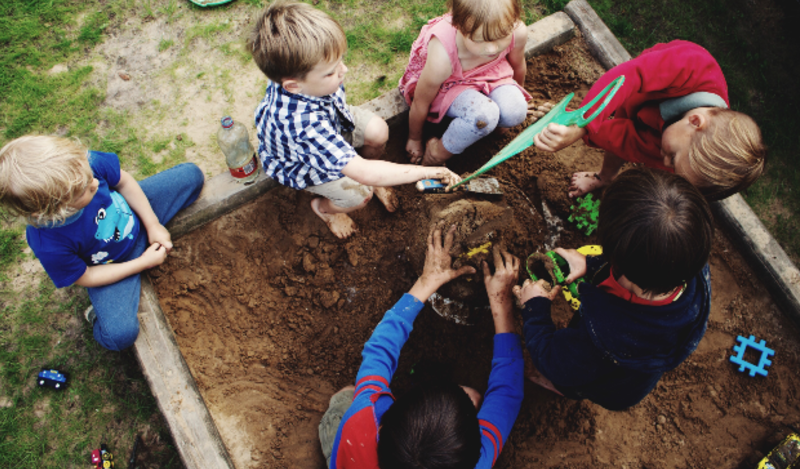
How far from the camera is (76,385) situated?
239 centimetres

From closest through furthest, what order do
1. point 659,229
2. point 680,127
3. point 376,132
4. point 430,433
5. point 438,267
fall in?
point 659,229 < point 430,433 < point 680,127 < point 438,267 < point 376,132

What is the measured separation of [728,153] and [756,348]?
1.34 m

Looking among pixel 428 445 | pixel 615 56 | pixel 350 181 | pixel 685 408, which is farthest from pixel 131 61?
pixel 685 408

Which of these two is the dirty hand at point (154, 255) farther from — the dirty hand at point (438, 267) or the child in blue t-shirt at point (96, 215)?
the dirty hand at point (438, 267)

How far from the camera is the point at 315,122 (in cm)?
195

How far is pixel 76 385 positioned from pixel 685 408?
11.0 feet

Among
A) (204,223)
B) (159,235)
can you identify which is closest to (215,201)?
(204,223)

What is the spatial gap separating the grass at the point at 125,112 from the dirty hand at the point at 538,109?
82 centimetres

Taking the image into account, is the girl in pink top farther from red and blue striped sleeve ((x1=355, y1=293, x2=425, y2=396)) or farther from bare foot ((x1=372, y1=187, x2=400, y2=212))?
red and blue striped sleeve ((x1=355, y1=293, x2=425, y2=396))

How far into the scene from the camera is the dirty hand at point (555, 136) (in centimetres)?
207

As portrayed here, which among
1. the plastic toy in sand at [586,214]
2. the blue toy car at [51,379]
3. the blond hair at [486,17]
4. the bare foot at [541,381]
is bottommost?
the bare foot at [541,381]

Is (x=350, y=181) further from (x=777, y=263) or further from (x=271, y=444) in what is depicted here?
(x=777, y=263)

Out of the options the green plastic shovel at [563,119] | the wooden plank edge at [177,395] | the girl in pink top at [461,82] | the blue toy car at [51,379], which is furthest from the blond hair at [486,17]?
the blue toy car at [51,379]

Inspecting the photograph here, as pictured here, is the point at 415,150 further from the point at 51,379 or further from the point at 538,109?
the point at 51,379
